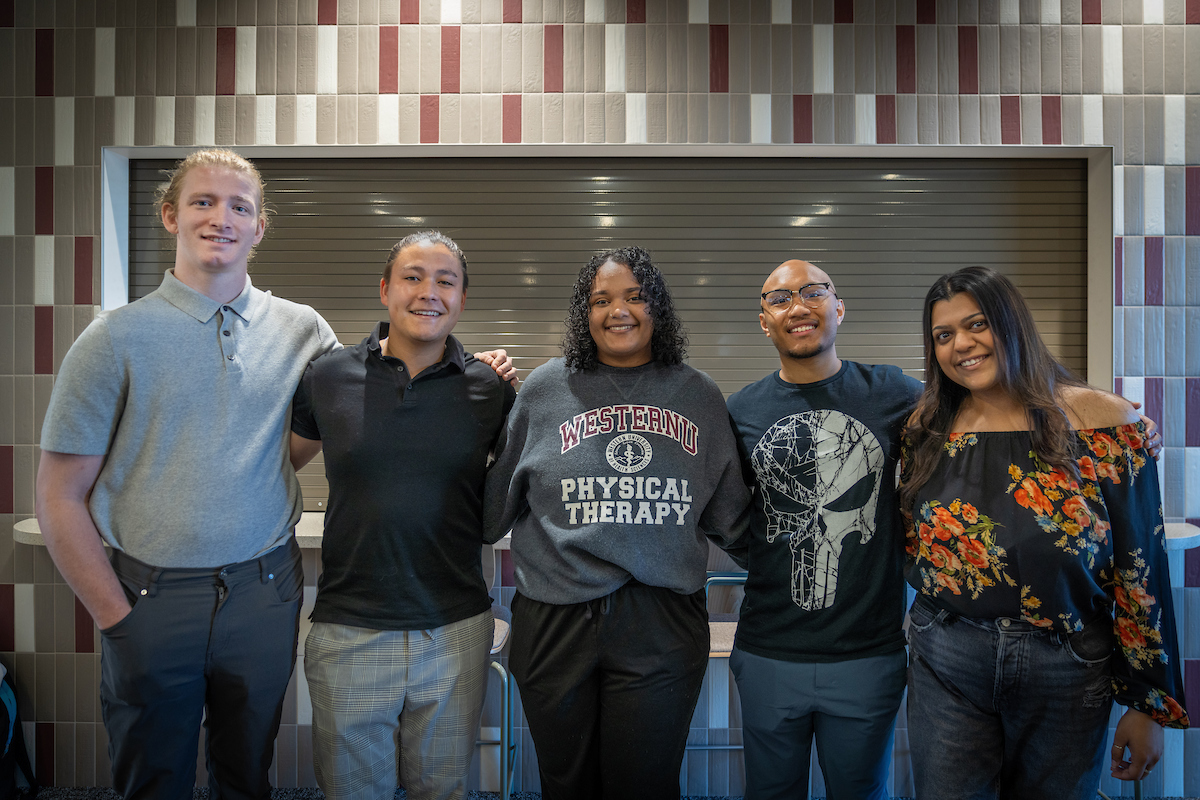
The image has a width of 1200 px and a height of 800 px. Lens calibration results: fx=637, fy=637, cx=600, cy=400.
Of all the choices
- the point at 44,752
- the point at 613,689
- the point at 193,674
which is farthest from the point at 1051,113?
the point at 44,752

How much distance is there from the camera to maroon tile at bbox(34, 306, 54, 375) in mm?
2637

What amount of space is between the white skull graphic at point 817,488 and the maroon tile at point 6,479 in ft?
9.89

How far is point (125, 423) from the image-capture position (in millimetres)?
1450

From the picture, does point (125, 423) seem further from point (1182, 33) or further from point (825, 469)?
point (1182, 33)

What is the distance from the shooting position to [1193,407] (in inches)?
102

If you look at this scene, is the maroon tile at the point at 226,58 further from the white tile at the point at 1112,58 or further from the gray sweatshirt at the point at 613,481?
the white tile at the point at 1112,58

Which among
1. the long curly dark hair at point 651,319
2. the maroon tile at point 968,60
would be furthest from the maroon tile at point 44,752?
the maroon tile at point 968,60

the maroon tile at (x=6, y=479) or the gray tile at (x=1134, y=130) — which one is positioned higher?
the gray tile at (x=1134, y=130)

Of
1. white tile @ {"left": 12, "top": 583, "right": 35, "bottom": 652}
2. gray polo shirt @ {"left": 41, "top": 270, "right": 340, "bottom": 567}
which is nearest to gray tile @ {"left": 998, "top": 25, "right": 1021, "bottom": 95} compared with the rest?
gray polo shirt @ {"left": 41, "top": 270, "right": 340, "bottom": 567}

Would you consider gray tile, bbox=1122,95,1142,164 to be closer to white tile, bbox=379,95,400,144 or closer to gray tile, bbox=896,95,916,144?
gray tile, bbox=896,95,916,144

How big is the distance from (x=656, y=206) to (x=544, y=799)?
2.24 meters

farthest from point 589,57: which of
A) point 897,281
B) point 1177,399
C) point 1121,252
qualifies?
→ point 1177,399

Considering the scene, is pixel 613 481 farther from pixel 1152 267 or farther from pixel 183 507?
pixel 1152 267

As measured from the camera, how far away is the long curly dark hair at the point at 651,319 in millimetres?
1585
